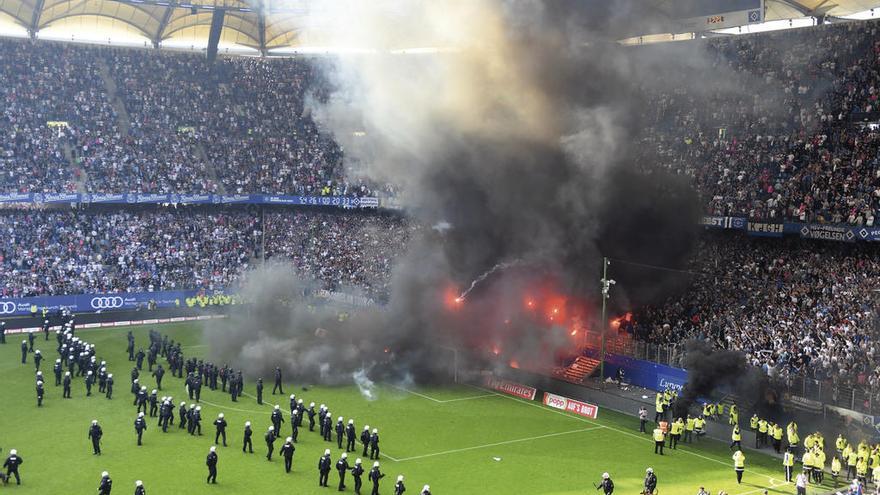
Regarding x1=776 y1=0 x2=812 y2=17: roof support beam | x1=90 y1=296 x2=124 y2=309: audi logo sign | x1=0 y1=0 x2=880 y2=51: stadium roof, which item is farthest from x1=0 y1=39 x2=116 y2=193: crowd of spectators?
x1=776 y1=0 x2=812 y2=17: roof support beam

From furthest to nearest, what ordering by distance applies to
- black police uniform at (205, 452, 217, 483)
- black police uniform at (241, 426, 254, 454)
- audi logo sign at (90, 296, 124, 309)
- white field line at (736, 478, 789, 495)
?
audi logo sign at (90, 296, 124, 309)
black police uniform at (241, 426, 254, 454)
white field line at (736, 478, 789, 495)
black police uniform at (205, 452, 217, 483)

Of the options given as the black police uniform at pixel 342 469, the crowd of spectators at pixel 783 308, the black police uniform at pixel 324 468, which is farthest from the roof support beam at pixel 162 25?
the black police uniform at pixel 342 469

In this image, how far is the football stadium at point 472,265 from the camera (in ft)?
93.1

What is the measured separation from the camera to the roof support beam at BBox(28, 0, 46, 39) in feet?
186

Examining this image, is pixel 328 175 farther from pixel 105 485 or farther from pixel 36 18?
pixel 105 485

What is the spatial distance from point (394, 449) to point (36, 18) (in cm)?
4299

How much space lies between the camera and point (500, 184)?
40.2 meters

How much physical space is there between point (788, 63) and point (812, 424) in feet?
71.2

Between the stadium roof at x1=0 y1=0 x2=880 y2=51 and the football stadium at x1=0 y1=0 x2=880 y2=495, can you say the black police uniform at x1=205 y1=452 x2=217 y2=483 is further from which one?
the stadium roof at x1=0 y1=0 x2=880 y2=51

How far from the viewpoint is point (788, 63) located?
147ft

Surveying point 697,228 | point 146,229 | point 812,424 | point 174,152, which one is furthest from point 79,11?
point 812,424

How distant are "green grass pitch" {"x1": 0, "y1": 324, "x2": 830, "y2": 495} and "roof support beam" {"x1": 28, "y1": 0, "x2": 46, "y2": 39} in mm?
28250

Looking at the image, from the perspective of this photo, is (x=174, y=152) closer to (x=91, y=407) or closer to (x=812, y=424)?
(x=91, y=407)

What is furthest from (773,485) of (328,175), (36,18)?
(36,18)
